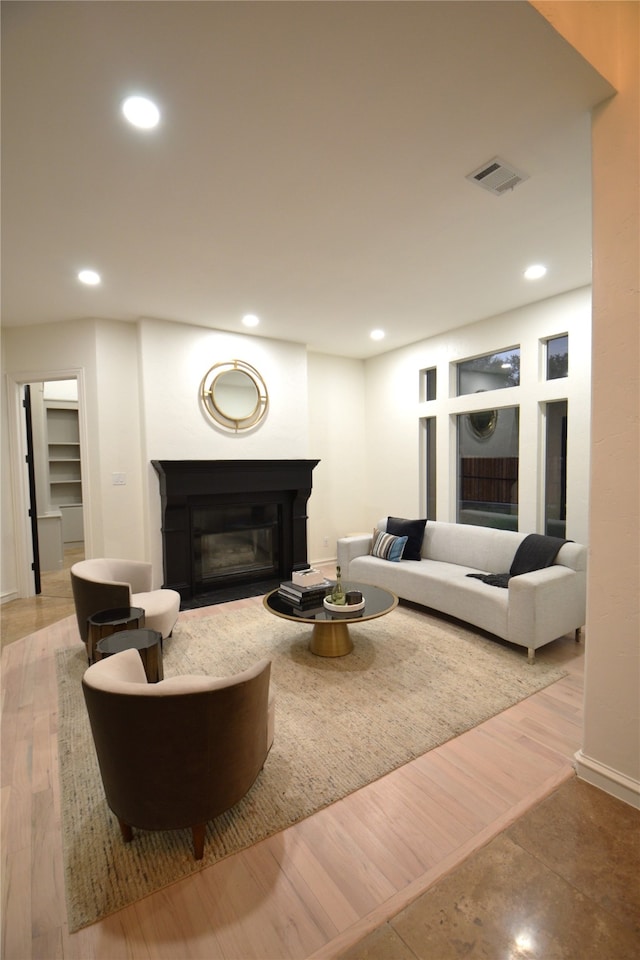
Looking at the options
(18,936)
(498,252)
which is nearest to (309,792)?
(18,936)

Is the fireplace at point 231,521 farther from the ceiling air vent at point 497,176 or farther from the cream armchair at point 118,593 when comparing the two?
the ceiling air vent at point 497,176

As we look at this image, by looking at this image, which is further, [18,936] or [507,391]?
[507,391]

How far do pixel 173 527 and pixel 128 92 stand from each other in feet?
11.9

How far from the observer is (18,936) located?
136 cm

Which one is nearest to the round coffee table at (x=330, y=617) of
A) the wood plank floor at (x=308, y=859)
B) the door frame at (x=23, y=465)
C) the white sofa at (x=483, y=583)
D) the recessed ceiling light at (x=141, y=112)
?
the white sofa at (x=483, y=583)

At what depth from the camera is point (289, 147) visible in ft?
6.94

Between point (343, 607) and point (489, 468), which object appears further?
point (489, 468)

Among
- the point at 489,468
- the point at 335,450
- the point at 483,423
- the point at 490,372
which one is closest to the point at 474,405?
the point at 483,423

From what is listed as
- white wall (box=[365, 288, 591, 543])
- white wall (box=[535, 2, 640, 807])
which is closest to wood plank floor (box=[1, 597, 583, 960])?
white wall (box=[535, 2, 640, 807])

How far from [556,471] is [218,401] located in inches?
142

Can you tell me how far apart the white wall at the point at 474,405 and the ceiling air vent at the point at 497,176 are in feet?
6.39

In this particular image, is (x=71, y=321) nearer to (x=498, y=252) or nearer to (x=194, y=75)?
(x=194, y=75)

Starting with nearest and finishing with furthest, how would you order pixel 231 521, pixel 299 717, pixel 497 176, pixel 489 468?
pixel 497 176 → pixel 299 717 → pixel 489 468 → pixel 231 521

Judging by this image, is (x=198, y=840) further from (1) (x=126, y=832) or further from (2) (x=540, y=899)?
(2) (x=540, y=899)
